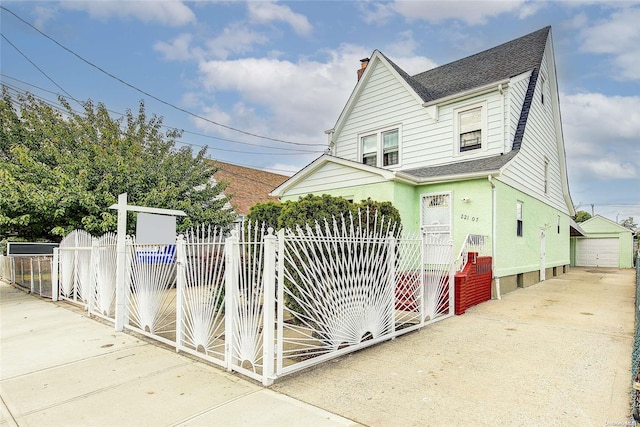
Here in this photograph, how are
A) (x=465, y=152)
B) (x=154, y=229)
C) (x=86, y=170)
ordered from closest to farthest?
1. (x=154, y=229)
2. (x=86, y=170)
3. (x=465, y=152)

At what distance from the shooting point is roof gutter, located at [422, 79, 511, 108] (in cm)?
977

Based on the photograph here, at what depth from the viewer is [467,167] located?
32.2ft

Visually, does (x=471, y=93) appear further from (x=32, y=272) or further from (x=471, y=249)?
(x=32, y=272)

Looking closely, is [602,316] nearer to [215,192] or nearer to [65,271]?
[215,192]

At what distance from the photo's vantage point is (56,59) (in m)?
12.3

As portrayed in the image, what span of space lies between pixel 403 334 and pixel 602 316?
454cm

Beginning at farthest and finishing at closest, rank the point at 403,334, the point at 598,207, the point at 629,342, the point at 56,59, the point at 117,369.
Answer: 1. the point at 598,207
2. the point at 56,59
3. the point at 403,334
4. the point at 629,342
5. the point at 117,369

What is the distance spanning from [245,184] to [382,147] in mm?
10597

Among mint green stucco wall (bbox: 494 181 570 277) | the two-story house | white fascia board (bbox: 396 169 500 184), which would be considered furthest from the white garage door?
white fascia board (bbox: 396 169 500 184)

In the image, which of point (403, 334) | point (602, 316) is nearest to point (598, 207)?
point (602, 316)

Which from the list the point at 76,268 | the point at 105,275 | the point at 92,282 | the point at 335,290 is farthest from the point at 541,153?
the point at 76,268

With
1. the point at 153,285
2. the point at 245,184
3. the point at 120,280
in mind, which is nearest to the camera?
the point at 153,285

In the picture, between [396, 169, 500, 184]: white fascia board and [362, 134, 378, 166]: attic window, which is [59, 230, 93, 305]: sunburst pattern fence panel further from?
[362, 134, 378, 166]: attic window

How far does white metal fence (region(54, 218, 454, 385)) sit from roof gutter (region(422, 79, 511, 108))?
18.1 feet
